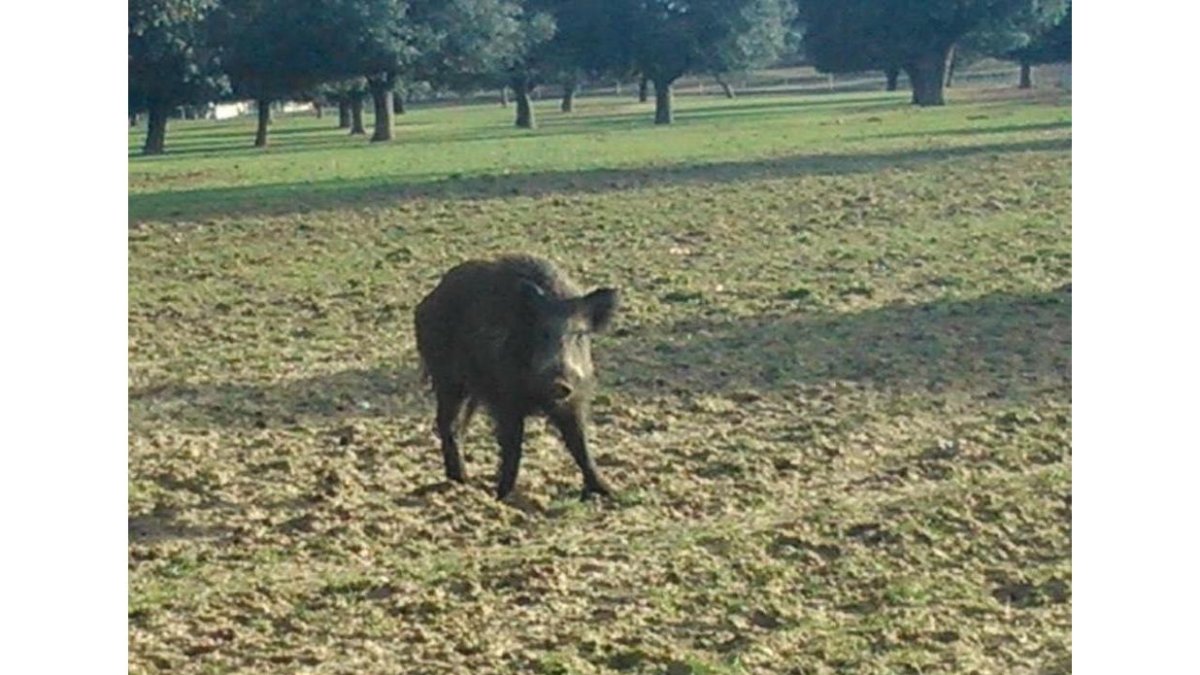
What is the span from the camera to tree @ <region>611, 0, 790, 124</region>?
2388 inches

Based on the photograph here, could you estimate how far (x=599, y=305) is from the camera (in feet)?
27.8

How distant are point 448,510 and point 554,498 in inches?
21.7

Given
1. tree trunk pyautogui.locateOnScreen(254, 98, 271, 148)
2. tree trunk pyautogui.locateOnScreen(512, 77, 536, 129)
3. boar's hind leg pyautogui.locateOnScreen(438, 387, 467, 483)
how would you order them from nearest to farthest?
boar's hind leg pyautogui.locateOnScreen(438, 387, 467, 483) < tree trunk pyautogui.locateOnScreen(254, 98, 271, 148) < tree trunk pyautogui.locateOnScreen(512, 77, 536, 129)

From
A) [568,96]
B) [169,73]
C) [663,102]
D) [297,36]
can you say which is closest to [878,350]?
[169,73]

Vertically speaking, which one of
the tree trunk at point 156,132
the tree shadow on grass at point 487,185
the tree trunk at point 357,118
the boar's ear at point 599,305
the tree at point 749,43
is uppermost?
the tree at point 749,43

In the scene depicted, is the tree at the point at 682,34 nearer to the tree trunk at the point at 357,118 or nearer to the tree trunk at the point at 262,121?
the tree trunk at the point at 357,118

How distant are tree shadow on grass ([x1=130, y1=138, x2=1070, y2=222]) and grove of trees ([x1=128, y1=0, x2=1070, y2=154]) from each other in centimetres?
1235

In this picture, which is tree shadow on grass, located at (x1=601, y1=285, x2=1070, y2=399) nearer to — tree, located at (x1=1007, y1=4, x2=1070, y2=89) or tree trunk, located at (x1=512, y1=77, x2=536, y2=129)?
tree trunk, located at (x1=512, y1=77, x2=536, y2=129)

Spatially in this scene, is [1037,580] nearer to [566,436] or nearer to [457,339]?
[566,436]

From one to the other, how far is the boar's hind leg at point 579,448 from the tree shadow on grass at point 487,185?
15.6 m

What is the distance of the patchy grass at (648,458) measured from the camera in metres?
6.31

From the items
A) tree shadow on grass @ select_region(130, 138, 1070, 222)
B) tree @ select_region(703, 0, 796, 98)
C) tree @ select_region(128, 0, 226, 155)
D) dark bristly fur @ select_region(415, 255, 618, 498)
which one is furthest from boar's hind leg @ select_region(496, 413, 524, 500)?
tree @ select_region(703, 0, 796, 98)

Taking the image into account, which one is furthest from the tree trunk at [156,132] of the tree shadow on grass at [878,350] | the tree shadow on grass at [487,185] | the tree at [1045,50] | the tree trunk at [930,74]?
the tree shadow on grass at [878,350]

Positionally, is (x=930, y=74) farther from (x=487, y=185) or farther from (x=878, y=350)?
(x=878, y=350)
